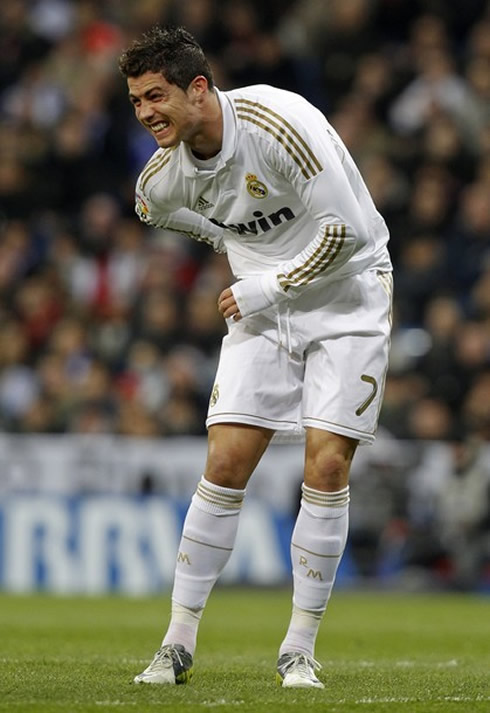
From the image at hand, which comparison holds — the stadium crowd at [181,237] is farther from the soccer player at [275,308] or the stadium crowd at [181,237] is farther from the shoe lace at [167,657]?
the shoe lace at [167,657]

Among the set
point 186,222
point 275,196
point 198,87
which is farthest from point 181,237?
point 198,87

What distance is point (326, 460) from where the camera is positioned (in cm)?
557

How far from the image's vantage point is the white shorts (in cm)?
564

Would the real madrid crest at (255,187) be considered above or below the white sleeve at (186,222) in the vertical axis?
above

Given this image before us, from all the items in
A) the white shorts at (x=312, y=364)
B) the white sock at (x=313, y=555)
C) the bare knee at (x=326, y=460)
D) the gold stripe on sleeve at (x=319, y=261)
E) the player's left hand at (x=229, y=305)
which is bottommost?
the white sock at (x=313, y=555)

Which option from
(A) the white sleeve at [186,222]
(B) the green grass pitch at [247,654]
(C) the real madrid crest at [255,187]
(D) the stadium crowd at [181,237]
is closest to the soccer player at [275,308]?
(C) the real madrid crest at [255,187]

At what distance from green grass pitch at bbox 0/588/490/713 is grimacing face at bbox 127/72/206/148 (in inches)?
79.5

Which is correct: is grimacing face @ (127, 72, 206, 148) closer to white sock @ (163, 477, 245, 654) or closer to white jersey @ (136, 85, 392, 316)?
white jersey @ (136, 85, 392, 316)

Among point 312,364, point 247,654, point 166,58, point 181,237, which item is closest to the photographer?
point 166,58

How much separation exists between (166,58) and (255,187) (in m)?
0.59

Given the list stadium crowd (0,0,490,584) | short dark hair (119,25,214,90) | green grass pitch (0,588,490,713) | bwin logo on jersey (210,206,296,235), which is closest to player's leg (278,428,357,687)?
green grass pitch (0,588,490,713)

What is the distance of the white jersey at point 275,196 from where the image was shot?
17.9ft

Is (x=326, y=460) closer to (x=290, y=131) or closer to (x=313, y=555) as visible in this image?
(x=313, y=555)

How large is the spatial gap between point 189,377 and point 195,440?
26.9 inches
